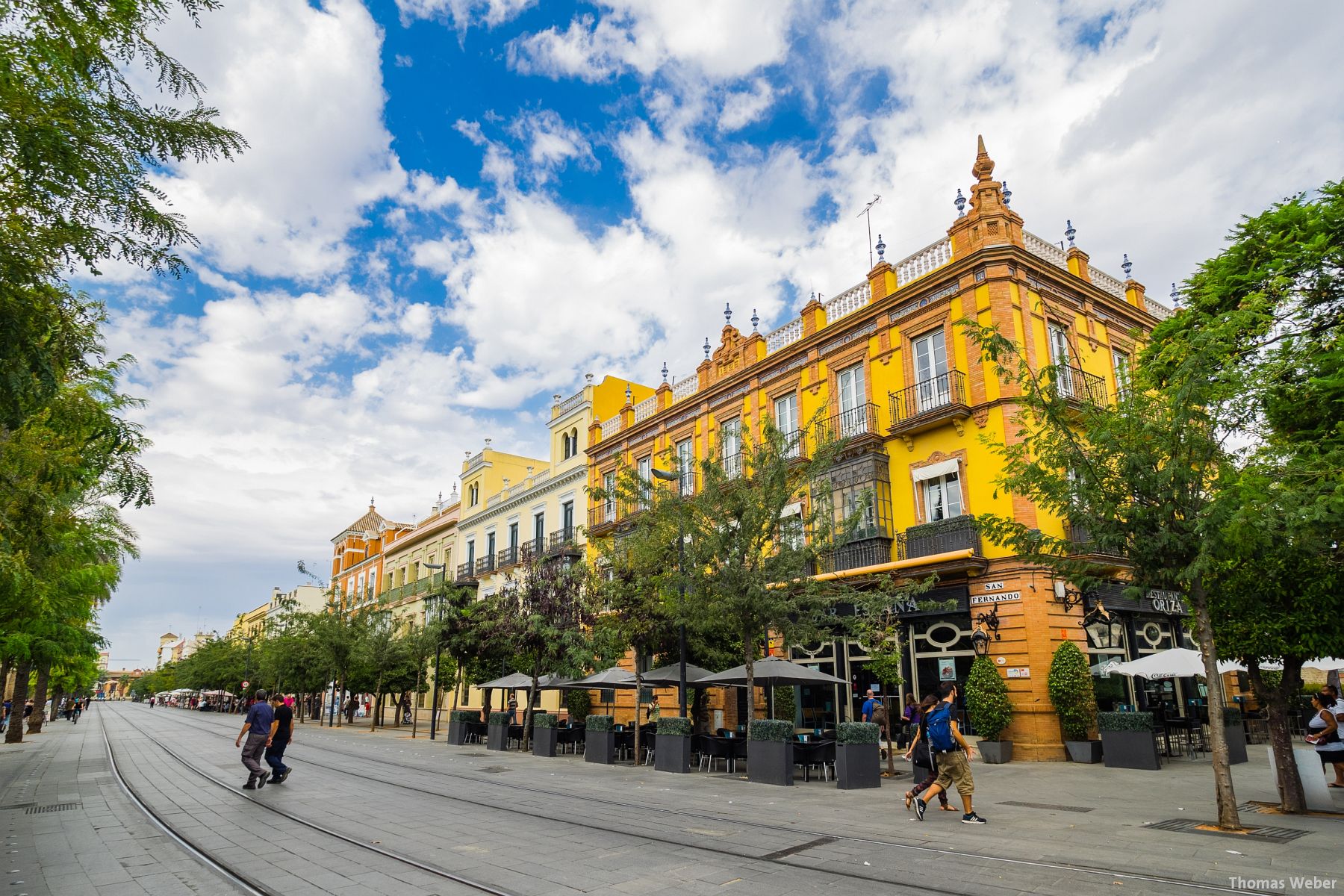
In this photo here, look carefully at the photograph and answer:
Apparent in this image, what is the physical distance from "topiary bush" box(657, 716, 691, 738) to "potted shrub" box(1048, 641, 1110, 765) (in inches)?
319

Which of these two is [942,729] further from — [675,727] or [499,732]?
[499,732]

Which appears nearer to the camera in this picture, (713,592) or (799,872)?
(799,872)

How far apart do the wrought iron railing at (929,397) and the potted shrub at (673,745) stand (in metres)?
10.1

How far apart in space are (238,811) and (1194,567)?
12.7 m

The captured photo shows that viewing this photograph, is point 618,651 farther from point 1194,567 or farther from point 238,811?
point 1194,567

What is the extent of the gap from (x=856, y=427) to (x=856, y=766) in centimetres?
1175

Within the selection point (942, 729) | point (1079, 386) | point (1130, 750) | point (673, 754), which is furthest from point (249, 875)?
point (1079, 386)

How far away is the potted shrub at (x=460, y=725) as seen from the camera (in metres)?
28.2

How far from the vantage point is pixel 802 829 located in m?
9.77

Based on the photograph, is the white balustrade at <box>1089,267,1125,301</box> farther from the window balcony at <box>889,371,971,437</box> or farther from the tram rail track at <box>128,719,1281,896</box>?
the tram rail track at <box>128,719,1281,896</box>

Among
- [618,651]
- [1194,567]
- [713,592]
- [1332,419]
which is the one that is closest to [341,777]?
[713,592]

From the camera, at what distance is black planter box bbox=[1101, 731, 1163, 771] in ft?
51.5

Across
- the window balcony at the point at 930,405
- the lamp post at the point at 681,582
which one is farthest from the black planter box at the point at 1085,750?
the lamp post at the point at 681,582

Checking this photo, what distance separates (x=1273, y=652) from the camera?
10523 millimetres
